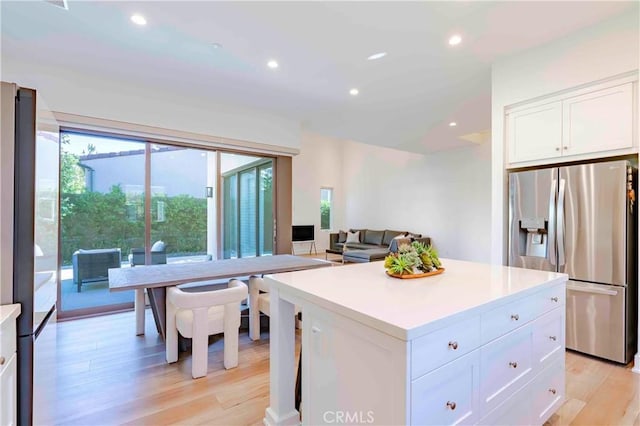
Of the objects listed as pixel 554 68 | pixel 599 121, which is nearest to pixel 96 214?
pixel 554 68

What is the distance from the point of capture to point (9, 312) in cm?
117

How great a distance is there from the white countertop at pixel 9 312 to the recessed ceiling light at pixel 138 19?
209 centimetres

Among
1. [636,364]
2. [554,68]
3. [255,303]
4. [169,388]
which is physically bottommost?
[169,388]

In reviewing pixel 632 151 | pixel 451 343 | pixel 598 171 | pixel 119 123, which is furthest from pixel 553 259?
pixel 119 123

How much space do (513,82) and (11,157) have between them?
3.63 m

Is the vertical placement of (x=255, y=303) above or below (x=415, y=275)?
below

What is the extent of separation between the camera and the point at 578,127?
254 cm

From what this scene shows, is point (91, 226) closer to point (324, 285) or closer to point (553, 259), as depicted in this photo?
point (324, 285)

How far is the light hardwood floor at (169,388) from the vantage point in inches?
69.9

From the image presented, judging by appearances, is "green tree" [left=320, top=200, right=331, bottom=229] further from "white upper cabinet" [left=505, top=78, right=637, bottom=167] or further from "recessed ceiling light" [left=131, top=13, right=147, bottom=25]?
"recessed ceiling light" [left=131, top=13, right=147, bottom=25]

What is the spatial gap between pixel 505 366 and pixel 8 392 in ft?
6.62

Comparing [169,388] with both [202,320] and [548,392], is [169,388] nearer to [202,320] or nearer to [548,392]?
[202,320]

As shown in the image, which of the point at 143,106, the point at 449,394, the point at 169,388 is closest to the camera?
the point at 449,394

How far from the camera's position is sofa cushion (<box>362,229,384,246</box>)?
8.43 m
